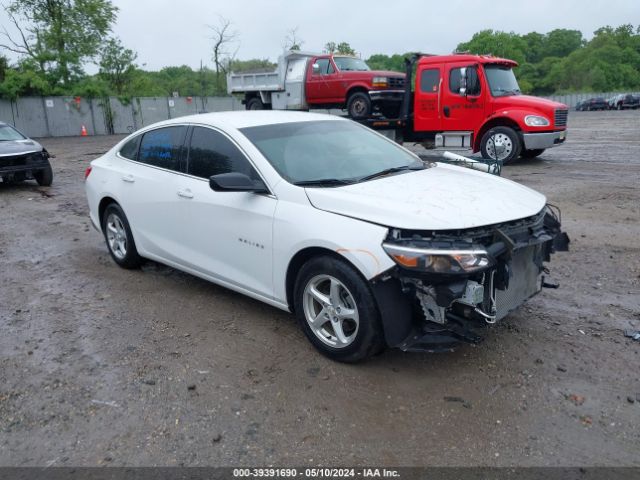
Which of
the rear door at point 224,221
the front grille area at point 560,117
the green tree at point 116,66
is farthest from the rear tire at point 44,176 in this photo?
the green tree at point 116,66

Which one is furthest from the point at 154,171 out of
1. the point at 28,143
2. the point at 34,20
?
the point at 34,20

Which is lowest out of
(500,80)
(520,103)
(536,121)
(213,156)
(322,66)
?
(536,121)

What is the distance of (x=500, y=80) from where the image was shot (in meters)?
13.3

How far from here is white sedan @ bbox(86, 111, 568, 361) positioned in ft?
10.9

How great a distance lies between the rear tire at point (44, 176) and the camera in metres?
11.9

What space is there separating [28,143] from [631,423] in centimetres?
1217

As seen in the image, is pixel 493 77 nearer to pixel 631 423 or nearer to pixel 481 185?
pixel 481 185

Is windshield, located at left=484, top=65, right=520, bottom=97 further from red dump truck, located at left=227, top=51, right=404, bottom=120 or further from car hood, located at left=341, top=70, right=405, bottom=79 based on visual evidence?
car hood, located at left=341, top=70, right=405, bottom=79

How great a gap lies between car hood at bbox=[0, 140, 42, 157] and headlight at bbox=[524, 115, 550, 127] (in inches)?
427

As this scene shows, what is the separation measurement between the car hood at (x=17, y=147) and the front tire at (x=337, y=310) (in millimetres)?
9805

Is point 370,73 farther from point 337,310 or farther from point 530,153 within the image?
point 337,310

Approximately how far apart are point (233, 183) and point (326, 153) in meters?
0.88

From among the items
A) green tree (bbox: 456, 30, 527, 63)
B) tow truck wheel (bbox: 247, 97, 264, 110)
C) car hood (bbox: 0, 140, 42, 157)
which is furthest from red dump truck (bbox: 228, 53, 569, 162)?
green tree (bbox: 456, 30, 527, 63)

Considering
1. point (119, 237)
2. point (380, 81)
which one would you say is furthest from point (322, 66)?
point (119, 237)
